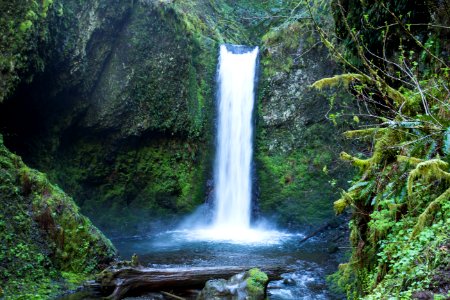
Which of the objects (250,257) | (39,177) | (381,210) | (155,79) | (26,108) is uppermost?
(155,79)

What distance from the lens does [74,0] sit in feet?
32.2

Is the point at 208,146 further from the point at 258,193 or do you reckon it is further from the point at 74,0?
the point at 74,0

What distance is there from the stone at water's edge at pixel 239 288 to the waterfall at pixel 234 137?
596cm

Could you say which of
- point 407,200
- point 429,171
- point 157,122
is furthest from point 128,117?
point 429,171

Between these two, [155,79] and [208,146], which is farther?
[208,146]

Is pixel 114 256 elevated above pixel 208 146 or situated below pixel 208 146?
below

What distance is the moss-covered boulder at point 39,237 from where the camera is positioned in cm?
596

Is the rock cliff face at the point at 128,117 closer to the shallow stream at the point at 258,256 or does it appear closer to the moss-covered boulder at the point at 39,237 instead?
the shallow stream at the point at 258,256

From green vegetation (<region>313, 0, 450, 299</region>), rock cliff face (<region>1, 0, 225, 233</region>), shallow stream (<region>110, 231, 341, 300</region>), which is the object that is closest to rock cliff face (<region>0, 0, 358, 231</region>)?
rock cliff face (<region>1, 0, 225, 233</region>)

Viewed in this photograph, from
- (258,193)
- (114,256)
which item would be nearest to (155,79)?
(258,193)

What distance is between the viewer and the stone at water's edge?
17.6ft

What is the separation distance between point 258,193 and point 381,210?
8.26m

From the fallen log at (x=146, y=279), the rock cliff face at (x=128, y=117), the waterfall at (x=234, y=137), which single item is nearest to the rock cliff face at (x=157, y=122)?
the rock cliff face at (x=128, y=117)

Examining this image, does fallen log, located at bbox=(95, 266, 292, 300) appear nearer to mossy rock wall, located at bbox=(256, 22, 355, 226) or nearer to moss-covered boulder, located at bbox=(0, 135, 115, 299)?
moss-covered boulder, located at bbox=(0, 135, 115, 299)
